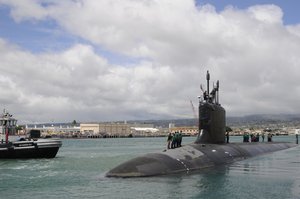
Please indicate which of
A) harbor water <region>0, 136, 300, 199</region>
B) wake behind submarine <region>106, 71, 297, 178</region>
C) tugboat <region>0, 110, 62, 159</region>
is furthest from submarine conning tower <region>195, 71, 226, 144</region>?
tugboat <region>0, 110, 62, 159</region>

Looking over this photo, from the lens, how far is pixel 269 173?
23172 millimetres

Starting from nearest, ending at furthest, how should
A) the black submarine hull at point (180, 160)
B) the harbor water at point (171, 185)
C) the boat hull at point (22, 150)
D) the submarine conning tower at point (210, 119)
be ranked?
the harbor water at point (171, 185), the black submarine hull at point (180, 160), the submarine conning tower at point (210, 119), the boat hull at point (22, 150)

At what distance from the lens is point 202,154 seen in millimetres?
24016

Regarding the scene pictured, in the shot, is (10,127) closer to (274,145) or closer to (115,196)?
(274,145)

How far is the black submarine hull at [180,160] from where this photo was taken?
19.6 metres

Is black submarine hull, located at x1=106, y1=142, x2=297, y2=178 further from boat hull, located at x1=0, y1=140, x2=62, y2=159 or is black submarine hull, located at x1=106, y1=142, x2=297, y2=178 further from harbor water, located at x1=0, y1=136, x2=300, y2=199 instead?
boat hull, located at x1=0, y1=140, x2=62, y2=159

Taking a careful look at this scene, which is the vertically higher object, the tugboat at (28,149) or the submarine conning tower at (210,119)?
the submarine conning tower at (210,119)

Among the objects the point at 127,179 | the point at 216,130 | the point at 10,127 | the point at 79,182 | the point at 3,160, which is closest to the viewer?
the point at 127,179

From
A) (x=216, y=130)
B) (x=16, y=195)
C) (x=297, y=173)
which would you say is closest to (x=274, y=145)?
(x=216, y=130)

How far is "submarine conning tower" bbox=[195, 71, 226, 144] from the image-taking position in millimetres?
27125

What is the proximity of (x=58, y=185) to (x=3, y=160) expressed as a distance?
746 inches

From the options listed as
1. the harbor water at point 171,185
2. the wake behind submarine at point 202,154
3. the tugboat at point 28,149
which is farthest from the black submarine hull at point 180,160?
the tugboat at point 28,149

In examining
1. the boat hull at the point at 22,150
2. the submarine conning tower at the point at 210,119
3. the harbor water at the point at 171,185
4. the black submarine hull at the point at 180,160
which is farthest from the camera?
the boat hull at the point at 22,150

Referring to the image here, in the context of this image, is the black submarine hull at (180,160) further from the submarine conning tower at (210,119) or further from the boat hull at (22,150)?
the boat hull at (22,150)
